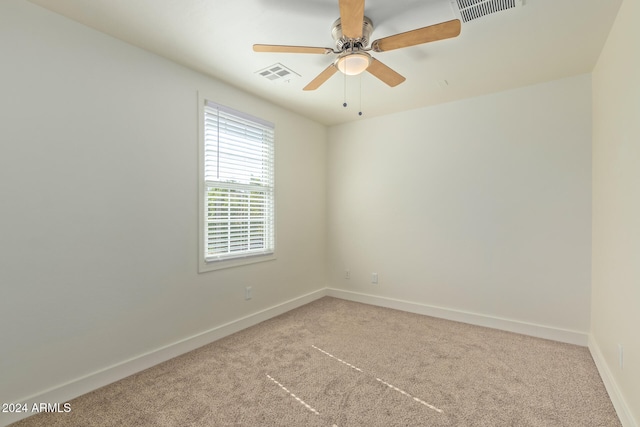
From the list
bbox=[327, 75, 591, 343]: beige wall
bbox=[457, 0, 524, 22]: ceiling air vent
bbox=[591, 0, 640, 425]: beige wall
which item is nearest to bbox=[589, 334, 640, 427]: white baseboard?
bbox=[591, 0, 640, 425]: beige wall

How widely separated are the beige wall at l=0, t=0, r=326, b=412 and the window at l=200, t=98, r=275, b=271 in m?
0.15

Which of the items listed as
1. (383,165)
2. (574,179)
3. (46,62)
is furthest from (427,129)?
(46,62)

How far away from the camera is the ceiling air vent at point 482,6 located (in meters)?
1.75

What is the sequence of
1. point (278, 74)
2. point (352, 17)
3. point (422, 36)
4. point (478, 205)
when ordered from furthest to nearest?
point (478, 205) < point (278, 74) < point (422, 36) < point (352, 17)

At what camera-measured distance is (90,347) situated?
6.64ft

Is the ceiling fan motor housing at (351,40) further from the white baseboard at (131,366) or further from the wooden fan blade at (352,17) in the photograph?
the white baseboard at (131,366)

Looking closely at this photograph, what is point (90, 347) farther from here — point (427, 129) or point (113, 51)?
point (427, 129)

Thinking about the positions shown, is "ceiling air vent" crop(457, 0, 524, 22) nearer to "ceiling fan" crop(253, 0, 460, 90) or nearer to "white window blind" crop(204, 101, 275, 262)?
"ceiling fan" crop(253, 0, 460, 90)

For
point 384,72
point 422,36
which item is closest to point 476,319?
point 384,72

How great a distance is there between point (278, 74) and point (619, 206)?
9.03 ft

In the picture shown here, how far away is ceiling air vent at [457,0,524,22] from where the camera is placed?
1.75 metres

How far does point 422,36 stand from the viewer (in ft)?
5.48

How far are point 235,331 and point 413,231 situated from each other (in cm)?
234

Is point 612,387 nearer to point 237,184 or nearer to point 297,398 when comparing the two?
point 297,398
